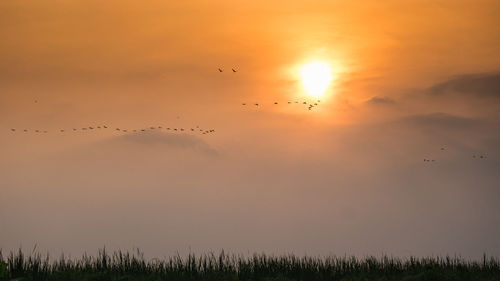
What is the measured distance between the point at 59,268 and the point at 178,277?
4.74 meters

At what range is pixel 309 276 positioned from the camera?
2986cm

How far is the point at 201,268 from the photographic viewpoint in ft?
96.7

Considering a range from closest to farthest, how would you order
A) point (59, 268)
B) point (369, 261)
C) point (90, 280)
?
point (90, 280), point (59, 268), point (369, 261)

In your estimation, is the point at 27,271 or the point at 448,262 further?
the point at 448,262

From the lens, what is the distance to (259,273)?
2981 centimetres

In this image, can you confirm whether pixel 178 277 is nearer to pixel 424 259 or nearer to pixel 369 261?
pixel 369 261

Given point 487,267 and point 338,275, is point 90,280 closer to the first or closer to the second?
point 338,275

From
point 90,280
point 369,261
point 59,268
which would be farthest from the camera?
point 369,261

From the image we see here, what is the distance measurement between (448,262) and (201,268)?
10.9 metres

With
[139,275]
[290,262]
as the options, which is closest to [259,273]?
[290,262]

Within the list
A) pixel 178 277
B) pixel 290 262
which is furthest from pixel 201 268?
pixel 290 262

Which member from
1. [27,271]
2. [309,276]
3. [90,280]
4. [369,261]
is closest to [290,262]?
[309,276]

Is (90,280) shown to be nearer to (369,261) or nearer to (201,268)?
(201,268)

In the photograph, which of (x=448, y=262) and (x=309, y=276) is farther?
(x=448, y=262)
